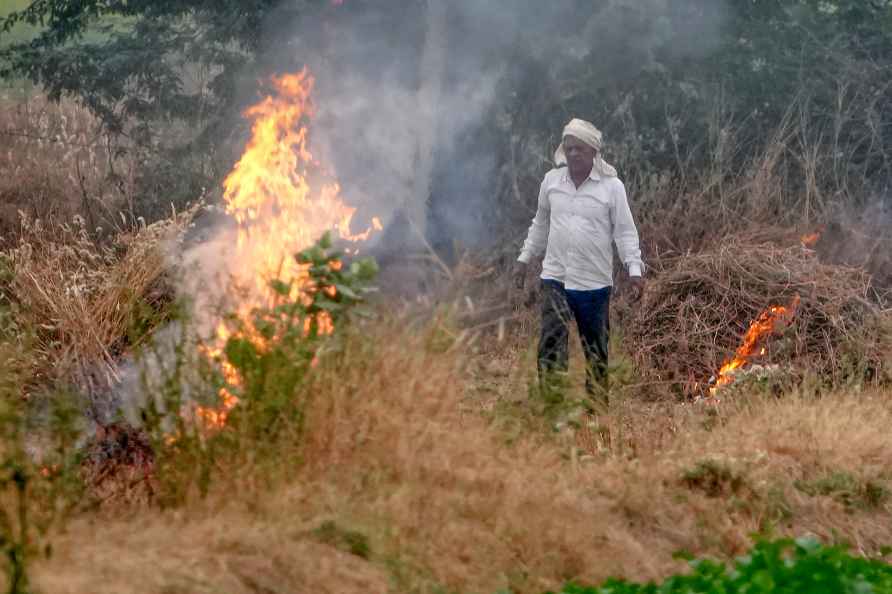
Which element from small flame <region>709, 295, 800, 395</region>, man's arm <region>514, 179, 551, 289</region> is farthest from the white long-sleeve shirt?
small flame <region>709, 295, 800, 395</region>

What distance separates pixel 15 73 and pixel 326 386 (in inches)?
400

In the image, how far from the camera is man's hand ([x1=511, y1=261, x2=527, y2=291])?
14.0 meters

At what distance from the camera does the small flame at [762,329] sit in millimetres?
11328

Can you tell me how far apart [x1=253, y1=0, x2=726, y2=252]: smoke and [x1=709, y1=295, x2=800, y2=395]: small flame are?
3.77 m

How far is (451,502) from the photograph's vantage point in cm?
623

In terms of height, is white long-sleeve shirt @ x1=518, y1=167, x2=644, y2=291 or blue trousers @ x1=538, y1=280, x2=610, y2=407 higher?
white long-sleeve shirt @ x1=518, y1=167, x2=644, y2=291

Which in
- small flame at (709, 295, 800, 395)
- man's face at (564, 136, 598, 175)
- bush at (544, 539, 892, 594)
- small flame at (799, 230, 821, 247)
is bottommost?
small flame at (709, 295, 800, 395)

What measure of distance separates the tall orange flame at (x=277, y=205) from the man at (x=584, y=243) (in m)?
1.62

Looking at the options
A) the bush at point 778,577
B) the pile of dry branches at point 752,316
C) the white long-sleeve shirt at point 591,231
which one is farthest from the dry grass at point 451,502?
the pile of dry branches at point 752,316

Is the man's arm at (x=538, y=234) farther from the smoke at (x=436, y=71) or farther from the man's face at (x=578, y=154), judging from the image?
the smoke at (x=436, y=71)

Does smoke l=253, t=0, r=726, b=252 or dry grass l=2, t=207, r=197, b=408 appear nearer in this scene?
dry grass l=2, t=207, r=197, b=408

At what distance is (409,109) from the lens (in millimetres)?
14680

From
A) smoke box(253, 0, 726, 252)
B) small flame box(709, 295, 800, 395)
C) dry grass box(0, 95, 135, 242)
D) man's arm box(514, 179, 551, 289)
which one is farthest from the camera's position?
dry grass box(0, 95, 135, 242)

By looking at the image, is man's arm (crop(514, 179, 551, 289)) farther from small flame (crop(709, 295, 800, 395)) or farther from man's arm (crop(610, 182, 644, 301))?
small flame (crop(709, 295, 800, 395))
